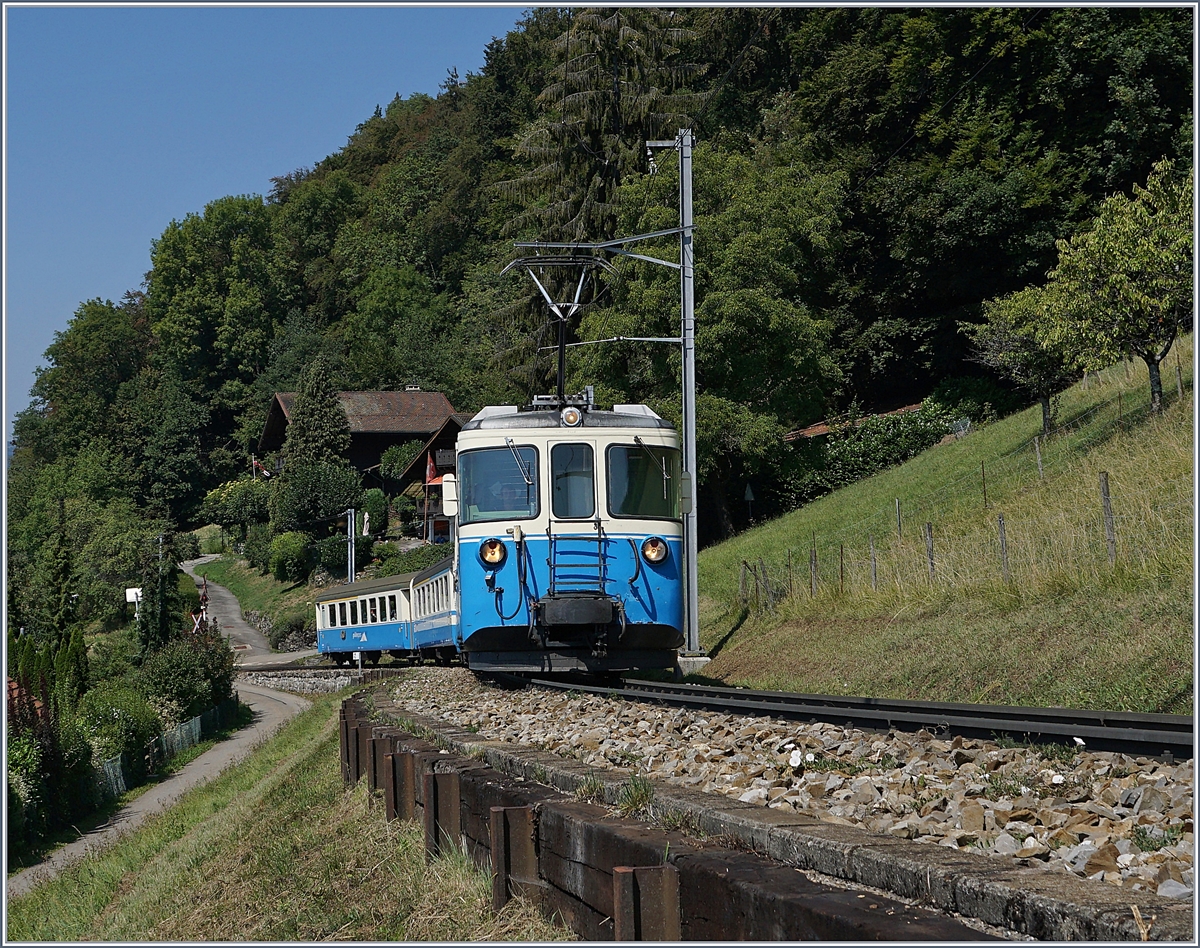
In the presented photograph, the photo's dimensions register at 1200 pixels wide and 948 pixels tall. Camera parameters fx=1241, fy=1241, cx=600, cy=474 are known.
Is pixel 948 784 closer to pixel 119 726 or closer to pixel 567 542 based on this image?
pixel 567 542

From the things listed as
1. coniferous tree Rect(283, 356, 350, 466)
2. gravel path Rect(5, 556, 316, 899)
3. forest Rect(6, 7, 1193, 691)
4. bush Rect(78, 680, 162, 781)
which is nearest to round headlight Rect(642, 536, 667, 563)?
gravel path Rect(5, 556, 316, 899)


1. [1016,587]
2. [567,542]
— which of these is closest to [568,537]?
[567,542]

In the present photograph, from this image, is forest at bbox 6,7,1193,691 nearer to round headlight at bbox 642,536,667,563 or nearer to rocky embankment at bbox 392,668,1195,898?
round headlight at bbox 642,536,667,563

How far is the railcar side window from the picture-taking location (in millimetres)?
14336

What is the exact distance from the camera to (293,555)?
67500 millimetres

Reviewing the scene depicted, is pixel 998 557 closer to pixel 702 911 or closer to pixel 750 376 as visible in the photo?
pixel 702 911

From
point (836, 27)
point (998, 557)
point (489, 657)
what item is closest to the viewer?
point (489, 657)

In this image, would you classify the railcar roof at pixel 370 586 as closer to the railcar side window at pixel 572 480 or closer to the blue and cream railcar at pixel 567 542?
the blue and cream railcar at pixel 567 542

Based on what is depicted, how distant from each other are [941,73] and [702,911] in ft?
148

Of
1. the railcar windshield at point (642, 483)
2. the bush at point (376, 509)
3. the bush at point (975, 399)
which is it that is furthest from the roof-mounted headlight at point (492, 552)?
the bush at point (376, 509)

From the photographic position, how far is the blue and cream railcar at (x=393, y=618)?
76.3 ft

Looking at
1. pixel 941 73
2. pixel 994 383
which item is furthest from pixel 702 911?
pixel 941 73

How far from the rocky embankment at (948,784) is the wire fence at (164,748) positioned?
59.3 feet

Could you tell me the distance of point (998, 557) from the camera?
17734mm
